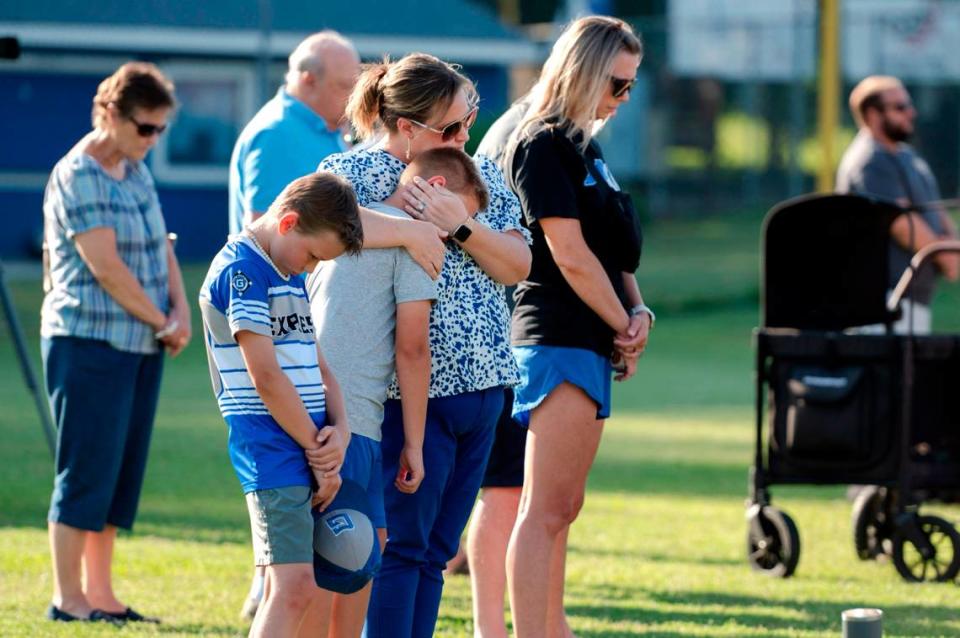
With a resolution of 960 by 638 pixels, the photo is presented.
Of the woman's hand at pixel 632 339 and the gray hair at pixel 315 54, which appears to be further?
the gray hair at pixel 315 54

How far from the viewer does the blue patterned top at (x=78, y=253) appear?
6.34 m

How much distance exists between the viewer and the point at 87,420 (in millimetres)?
6352

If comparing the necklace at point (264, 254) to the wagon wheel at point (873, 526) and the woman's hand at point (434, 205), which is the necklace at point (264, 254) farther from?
the wagon wheel at point (873, 526)

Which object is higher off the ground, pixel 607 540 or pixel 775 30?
pixel 775 30

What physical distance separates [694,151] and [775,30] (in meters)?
3.17

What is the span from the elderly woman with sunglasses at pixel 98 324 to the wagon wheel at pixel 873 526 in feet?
11.3

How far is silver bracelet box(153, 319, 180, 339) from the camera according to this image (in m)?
6.49

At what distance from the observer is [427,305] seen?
15.1 feet

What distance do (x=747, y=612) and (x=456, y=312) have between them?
101 inches

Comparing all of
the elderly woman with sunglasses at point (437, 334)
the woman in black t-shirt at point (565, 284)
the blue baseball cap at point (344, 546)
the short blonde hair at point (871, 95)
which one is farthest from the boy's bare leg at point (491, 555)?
the short blonde hair at point (871, 95)

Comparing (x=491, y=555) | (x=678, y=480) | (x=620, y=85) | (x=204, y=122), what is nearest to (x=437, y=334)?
(x=620, y=85)

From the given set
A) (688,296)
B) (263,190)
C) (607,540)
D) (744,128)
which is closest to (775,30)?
(744,128)

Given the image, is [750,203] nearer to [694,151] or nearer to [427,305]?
[694,151]

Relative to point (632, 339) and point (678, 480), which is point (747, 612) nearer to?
point (632, 339)
